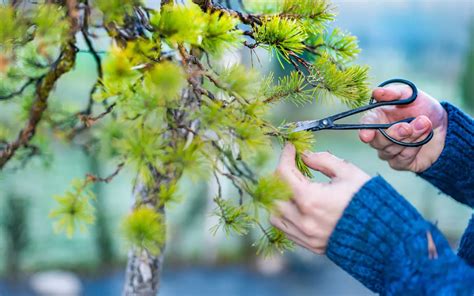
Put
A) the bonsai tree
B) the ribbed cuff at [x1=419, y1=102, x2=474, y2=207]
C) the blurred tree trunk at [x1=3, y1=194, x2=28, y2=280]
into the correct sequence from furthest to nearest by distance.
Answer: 1. the blurred tree trunk at [x1=3, y1=194, x2=28, y2=280]
2. the ribbed cuff at [x1=419, y1=102, x2=474, y2=207]
3. the bonsai tree

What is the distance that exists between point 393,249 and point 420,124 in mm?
169

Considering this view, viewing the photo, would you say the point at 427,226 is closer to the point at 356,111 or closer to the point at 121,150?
the point at 356,111

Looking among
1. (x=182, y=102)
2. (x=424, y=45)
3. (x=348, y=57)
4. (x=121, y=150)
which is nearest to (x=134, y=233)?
(x=121, y=150)

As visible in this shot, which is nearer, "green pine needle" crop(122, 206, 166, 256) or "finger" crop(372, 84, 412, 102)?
"green pine needle" crop(122, 206, 166, 256)

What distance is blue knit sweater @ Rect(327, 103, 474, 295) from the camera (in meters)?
0.40

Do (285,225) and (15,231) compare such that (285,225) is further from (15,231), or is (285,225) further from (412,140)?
(15,231)

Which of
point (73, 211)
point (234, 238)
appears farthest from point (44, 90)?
point (234, 238)

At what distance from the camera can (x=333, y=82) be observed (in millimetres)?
461

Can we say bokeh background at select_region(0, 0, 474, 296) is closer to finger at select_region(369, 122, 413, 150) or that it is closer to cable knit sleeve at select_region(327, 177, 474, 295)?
finger at select_region(369, 122, 413, 150)

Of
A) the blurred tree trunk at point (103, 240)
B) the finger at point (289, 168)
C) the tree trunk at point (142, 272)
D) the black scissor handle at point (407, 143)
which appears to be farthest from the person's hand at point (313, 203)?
the blurred tree trunk at point (103, 240)

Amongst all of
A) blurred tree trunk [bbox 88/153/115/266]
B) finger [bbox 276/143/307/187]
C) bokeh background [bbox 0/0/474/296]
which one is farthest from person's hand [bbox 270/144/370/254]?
blurred tree trunk [bbox 88/153/115/266]

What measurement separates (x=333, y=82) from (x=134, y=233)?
0.21m

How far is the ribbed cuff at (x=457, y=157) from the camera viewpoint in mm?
587

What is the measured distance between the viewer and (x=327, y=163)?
0.44 meters
